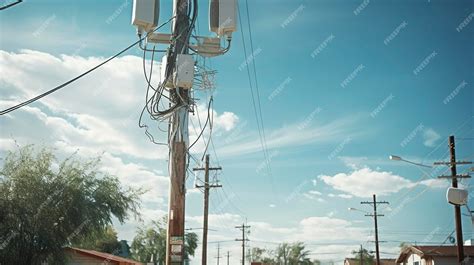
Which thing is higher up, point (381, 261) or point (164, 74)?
point (164, 74)

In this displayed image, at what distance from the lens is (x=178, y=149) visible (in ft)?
34.2

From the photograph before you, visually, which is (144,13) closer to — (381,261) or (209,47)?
(209,47)

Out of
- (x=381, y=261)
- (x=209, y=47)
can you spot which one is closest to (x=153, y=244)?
(x=381, y=261)

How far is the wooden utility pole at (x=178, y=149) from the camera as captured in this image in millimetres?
9875

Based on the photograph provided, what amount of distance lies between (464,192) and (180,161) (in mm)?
14582

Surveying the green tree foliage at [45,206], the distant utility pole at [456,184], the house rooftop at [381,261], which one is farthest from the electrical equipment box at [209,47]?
the house rooftop at [381,261]

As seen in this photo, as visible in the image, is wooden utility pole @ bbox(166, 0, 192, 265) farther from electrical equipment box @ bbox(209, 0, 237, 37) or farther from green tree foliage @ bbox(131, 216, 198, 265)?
green tree foliage @ bbox(131, 216, 198, 265)

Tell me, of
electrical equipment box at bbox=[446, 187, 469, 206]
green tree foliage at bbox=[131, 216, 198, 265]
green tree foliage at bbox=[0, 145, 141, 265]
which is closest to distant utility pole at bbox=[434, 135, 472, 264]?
electrical equipment box at bbox=[446, 187, 469, 206]

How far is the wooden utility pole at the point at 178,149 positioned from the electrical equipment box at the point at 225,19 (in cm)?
62

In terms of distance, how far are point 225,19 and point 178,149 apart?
2974mm

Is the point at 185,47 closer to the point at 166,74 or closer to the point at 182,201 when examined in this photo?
the point at 166,74

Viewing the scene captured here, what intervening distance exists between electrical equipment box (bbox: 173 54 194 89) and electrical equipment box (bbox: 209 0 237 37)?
1130mm

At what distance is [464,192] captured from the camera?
20766mm

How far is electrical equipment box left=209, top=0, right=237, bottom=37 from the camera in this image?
11.2m
